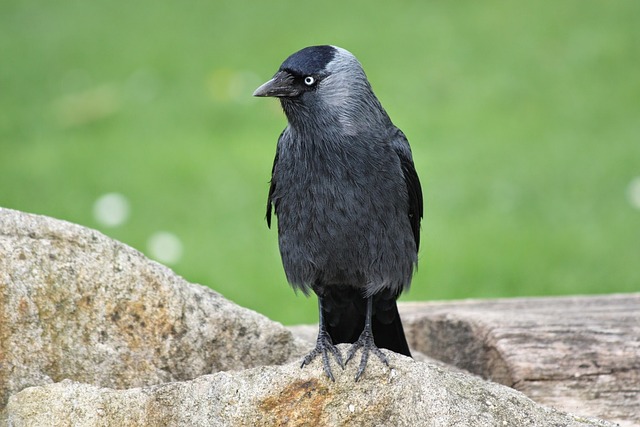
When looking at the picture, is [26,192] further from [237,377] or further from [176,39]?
[237,377]

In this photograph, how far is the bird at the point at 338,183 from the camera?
393 centimetres

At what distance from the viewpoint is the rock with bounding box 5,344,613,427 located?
3289mm

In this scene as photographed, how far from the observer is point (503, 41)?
1036cm

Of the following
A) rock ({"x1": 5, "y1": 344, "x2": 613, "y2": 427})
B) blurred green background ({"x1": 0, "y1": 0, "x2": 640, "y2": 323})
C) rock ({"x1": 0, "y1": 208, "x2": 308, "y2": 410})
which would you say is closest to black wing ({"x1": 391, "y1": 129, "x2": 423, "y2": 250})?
rock ({"x1": 0, "y1": 208, "x2": 308, "y2": 410})

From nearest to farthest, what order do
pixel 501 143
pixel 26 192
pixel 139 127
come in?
1. pixel 26 192
2. pixel 501 143
3. pixel 139 127

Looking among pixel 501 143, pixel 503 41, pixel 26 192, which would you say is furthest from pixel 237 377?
pixel 503 41

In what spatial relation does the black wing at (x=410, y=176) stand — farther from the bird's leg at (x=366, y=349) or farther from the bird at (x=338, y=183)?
the bird's leg at (x=366, y=349)

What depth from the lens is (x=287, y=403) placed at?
3.36 metres

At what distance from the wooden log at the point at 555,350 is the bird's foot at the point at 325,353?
968 mm

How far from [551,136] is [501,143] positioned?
0.48m

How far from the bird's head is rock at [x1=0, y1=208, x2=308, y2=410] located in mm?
846

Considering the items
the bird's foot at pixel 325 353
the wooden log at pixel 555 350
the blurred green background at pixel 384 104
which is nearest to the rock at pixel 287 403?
the bird's foot at pixel 325 353

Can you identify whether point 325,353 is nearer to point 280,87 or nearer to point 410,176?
point 410,176

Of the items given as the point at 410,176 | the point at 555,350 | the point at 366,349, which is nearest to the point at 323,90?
the point at 410,176
